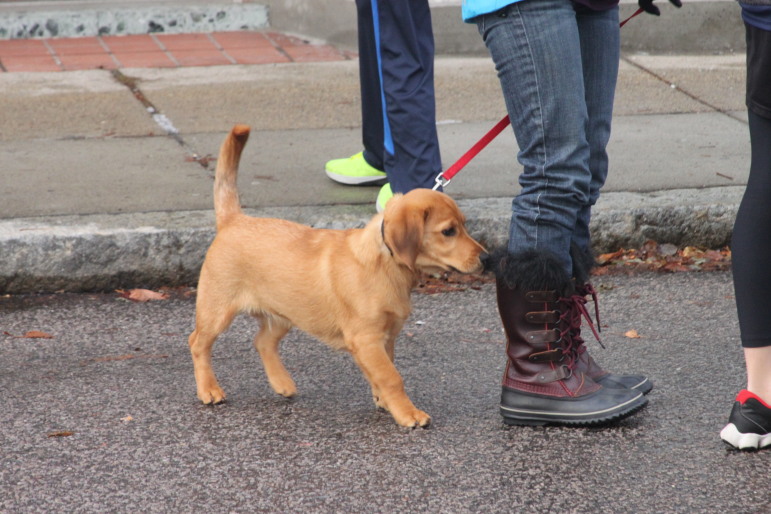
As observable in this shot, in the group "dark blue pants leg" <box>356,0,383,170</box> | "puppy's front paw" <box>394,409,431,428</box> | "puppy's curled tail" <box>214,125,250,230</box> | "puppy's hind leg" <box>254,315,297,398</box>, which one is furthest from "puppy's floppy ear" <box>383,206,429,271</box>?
"dark blue pants leg" <box>356,0,383,170</box>

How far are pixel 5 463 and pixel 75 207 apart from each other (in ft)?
6.52

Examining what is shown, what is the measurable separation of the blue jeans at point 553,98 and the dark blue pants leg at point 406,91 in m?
1.38

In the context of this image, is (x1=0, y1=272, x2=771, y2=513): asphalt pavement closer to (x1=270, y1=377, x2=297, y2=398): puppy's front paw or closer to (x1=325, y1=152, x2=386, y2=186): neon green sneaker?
(x1=270, y1=377, x2=297, y2=398): puppy's front paw

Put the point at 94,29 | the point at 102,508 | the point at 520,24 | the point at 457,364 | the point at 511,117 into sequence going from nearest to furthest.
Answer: the point at 102,508
the point at 520,24
the point at 511,117
the point at 457,364
the point at 94,29

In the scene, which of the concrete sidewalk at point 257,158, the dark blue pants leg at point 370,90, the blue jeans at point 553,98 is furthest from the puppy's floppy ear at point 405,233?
the dark blue pants leg at point 370,90

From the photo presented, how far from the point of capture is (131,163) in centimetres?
531

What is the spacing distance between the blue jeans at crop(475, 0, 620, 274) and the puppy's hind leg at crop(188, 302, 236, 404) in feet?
3.37

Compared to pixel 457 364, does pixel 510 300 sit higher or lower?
higher

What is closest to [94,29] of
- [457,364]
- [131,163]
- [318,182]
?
[131,163]

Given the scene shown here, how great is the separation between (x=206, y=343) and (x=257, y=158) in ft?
7.39

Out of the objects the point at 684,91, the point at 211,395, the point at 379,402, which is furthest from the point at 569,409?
the point at 684,91

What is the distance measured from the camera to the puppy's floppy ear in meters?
3.02

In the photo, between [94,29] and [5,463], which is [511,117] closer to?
[5,463]

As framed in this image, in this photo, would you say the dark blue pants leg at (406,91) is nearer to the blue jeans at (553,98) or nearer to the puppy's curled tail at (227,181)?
the puppy's curled tail at (227,181)
